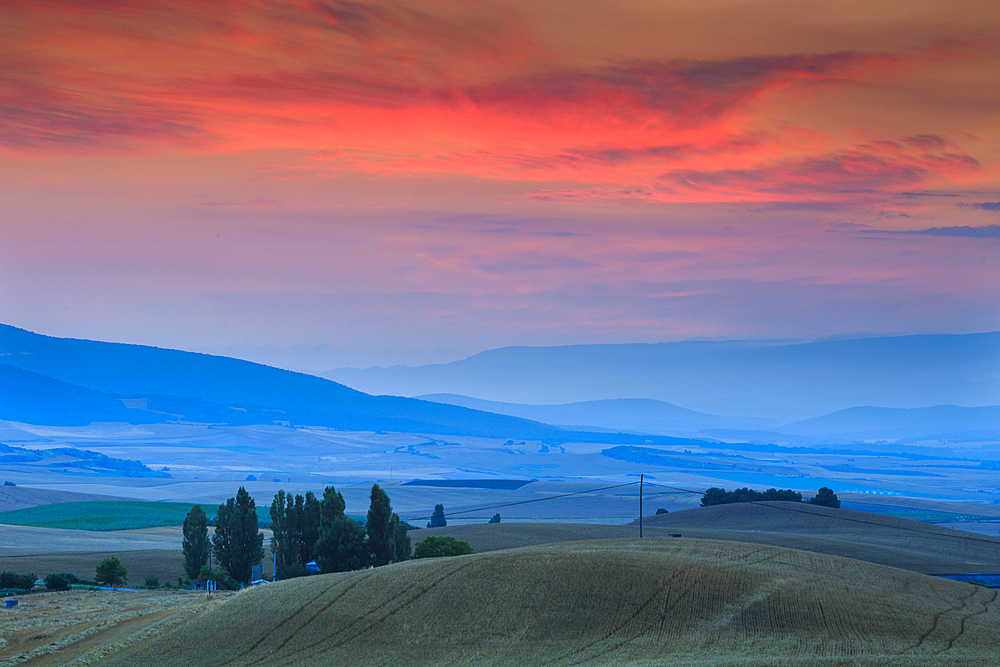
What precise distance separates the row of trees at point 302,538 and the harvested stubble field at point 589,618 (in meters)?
20.2

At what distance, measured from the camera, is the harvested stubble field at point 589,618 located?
149 ft

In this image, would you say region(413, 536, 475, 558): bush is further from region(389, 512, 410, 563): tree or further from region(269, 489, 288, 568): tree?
region(269, 489, 288, 568): tree

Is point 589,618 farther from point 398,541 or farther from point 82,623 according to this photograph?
point 398,541

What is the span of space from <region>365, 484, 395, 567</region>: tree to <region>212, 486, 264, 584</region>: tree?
1470 centimetres

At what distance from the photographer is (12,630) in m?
58.2

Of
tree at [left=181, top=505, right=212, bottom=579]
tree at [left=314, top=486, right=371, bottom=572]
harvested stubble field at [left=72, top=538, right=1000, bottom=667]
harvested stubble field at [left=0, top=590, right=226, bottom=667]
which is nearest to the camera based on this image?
harvested stubble field at [left=72, top=538, right=1000, bottom=667]

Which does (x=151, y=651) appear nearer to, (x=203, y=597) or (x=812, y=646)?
(x=203, y=597)

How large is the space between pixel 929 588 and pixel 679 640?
82.8 feet

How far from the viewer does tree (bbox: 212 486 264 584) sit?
93.4 meters

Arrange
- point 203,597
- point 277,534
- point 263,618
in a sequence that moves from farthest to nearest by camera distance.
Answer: point 277,534
point 203,597
point 263,618

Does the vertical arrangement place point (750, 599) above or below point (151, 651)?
above

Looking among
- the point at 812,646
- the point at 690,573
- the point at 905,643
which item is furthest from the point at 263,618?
the point at 905,643

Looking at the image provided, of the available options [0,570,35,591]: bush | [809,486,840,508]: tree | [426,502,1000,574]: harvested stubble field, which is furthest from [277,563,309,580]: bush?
[809,486,840,508]: tree

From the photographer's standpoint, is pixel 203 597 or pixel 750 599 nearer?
pixel 750 599
